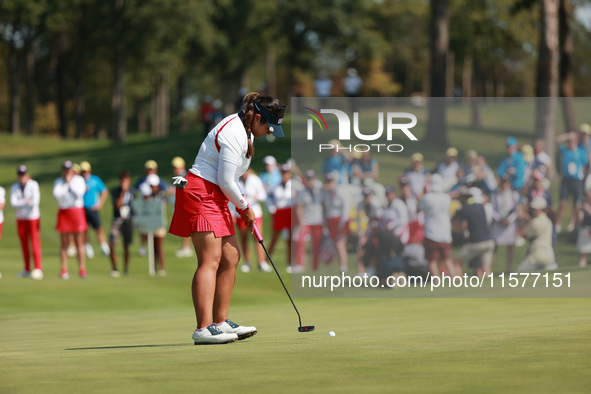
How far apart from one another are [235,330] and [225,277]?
42cm

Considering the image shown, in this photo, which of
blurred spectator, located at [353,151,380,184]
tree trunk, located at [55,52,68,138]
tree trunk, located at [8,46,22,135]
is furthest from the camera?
tree trunk, located at [55,52,68,138]

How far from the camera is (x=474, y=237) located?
14516mm

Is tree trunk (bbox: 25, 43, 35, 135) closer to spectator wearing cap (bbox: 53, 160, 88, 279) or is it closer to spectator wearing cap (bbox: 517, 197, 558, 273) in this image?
spectator wearing cap (bbox: 53, 160, 88, 279)

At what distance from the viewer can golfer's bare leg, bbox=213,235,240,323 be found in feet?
26.2

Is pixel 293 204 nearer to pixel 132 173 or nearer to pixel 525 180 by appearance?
pixel 525 180

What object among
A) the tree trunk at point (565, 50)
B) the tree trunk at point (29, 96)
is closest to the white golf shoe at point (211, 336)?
the tree trunk at point (565, 50)

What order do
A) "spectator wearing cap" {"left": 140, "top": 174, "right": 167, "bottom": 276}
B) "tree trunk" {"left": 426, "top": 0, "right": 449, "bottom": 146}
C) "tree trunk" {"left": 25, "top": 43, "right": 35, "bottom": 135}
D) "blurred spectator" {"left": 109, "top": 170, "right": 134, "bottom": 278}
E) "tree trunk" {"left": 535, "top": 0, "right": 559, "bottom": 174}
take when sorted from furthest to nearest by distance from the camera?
"tree trunk" {"left": 25, "top": 43, "right": 35, "bottom": 135}, "tree trunk" {"left": 426, "top": 0, "right": 449, "bottom": 146}, "tree trunk" {"left": 535, "top": 0, "right": 559, "bottom": 174}, "spectator wearing cap" {"left": 140, "top": 174, "right": 167, "bottom": 276}, "blurred spectator" {"left": 109, "top": 170, "right": 134, "bottom": 278}

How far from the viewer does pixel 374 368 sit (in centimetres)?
606

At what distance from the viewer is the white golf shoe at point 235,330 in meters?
7.91

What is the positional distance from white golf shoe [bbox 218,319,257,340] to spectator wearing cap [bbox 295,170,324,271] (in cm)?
673

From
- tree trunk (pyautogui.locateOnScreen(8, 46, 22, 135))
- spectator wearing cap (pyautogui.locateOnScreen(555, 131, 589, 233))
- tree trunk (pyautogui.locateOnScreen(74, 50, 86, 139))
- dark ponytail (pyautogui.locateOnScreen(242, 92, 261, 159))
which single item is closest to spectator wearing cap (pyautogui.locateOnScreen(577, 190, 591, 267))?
spectator wearing cap (pyautogui.locateOnScreen(555, 131, 589, 233))

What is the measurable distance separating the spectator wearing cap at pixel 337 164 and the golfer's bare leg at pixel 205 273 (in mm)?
6458

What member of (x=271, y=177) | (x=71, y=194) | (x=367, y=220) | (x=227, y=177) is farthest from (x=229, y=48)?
(x=227, y=177)

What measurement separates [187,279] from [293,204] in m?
3.67
